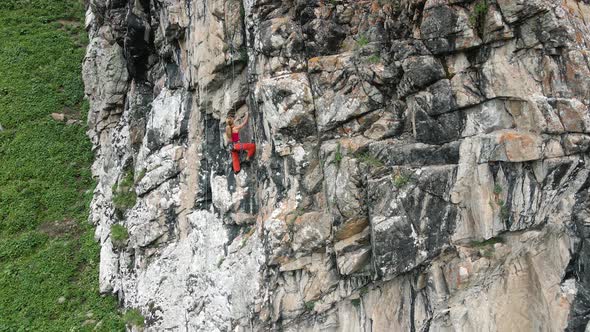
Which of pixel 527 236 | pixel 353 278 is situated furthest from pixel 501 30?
pixel 353 278

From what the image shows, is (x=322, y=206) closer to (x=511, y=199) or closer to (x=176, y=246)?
(x=511, y=199)

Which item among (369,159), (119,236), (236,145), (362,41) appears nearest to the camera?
(369,159)

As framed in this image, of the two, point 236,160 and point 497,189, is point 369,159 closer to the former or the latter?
point 497,189

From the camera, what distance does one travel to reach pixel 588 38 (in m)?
8.47

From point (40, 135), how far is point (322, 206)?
17423 millimetres

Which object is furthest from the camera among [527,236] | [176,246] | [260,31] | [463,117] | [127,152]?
[127,152]

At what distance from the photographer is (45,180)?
1978cm

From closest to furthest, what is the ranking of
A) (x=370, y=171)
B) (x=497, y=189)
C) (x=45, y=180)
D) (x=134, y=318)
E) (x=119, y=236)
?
1. (x=497, y=189)
2. (x=370, y=171)
3. (x=134, y=318)
4. (x=119, y=236)
5. (x=45, y=180)

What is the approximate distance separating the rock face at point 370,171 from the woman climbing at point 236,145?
0.27 m

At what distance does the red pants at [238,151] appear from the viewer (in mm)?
11477

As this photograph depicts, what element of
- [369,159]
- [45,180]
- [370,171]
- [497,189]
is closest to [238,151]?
[369,159]

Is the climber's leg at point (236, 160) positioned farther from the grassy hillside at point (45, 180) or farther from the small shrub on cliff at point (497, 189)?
the grassy hillside at point (45, 180)

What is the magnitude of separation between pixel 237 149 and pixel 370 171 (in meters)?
3.76

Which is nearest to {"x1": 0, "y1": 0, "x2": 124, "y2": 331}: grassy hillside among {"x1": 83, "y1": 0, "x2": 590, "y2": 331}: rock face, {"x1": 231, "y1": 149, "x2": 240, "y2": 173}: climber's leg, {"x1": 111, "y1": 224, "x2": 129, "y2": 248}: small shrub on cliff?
{"x1": 111, "y1": 224, "x2": 129, "y2": 248}: small shrub on cliff
